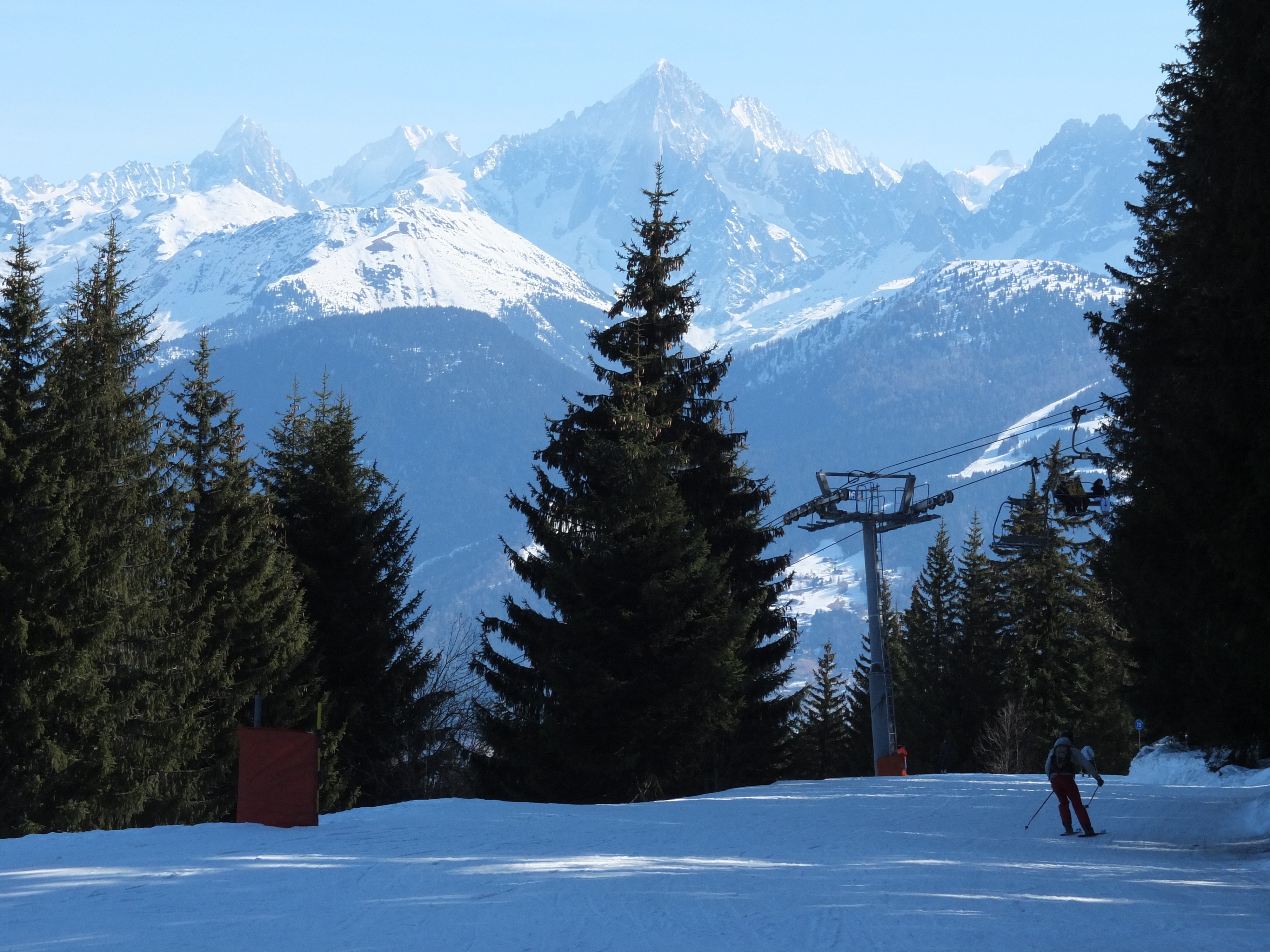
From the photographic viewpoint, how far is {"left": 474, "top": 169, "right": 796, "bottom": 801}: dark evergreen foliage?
94.0 ft

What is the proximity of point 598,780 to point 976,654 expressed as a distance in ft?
109

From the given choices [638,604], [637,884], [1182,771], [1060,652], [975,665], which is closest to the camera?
[637,884]

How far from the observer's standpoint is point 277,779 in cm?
1673

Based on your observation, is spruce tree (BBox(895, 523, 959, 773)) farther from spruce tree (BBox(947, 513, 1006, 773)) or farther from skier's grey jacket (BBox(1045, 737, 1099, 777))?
skier's grey jacket (BBox(1045, 737, 1099, 777))

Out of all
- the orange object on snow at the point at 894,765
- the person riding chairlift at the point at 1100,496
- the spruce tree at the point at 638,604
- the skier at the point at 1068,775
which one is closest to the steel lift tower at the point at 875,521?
the orange object on snow at the point at 894,765

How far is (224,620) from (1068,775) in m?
23.7

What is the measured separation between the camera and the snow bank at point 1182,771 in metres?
29.1

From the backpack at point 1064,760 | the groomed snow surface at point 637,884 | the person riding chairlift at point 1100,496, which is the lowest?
the groomed snow surface at point 637,884

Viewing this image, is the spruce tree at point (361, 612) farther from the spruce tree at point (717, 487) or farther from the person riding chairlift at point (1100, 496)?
the person riding chairlift at point (1100, 496)

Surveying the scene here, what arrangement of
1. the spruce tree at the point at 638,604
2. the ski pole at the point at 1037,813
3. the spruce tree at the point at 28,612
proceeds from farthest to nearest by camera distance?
the spruce tree at the point at 638,604 < the spruce tree at the point at 28,612 < the ski pole at the point at 1037,813

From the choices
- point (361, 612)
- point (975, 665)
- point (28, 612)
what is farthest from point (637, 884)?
point (975, 665)

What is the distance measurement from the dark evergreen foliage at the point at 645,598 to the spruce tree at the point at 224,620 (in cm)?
623

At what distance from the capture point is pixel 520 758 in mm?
→ 30078

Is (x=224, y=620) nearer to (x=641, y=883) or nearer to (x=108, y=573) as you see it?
(x=108, y=573)
